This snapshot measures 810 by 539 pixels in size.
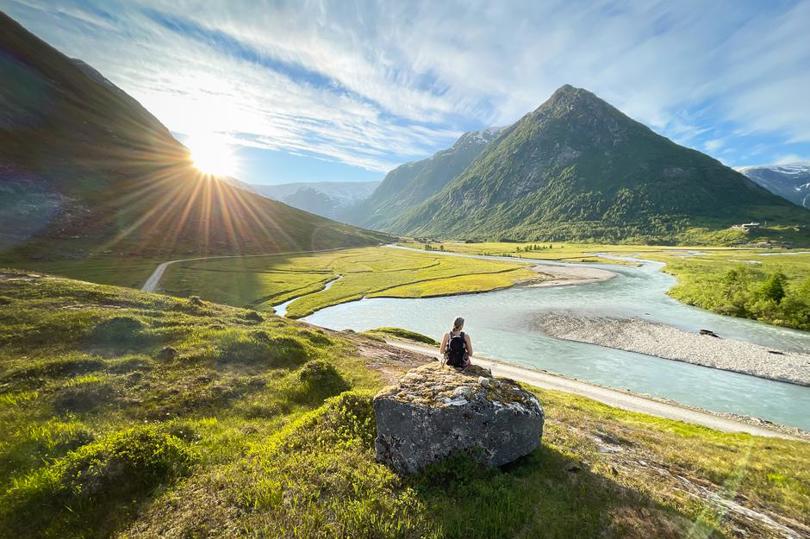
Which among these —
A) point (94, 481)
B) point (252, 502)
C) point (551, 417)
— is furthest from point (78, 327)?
point (551, 417)

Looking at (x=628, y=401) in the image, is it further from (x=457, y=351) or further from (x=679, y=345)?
(x=679, y=345)

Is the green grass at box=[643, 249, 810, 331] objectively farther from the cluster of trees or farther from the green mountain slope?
the green mountain slope

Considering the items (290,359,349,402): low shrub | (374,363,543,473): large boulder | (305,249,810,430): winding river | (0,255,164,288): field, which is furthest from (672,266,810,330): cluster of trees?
(0,255,164,288): field

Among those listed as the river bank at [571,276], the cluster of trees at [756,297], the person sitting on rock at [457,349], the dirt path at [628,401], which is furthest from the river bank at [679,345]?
the person sitting on rock at [457,349]

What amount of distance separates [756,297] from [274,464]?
98.7 m

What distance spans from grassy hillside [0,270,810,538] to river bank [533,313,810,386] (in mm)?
28497

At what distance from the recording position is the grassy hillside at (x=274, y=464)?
985cm

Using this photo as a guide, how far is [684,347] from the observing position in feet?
176

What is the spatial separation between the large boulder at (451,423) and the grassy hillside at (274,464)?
0.56 m

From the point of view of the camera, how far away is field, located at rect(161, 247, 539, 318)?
8169 cm

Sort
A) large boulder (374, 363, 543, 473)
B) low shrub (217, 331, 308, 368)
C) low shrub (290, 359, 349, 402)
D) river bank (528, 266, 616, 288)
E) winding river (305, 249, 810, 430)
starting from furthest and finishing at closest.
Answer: river bank (528, 266, 616, 288) < winding river (305, 249, 810, 430) < low shrub (217, 331, 308, 368) < low shrub (290, 359, 349, 402) < large boulder (374, 363, 543, 473)

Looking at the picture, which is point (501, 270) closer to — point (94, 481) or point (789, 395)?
point (789, 395)

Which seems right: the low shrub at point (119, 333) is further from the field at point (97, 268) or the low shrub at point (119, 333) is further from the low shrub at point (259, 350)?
the field at point (97, 268)

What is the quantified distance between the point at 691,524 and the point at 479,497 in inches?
265
